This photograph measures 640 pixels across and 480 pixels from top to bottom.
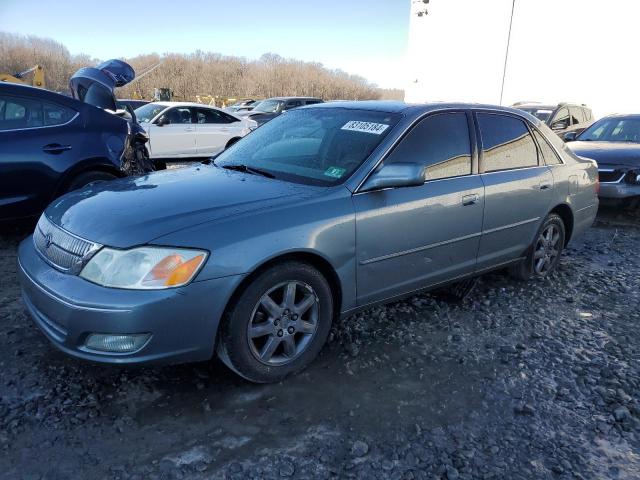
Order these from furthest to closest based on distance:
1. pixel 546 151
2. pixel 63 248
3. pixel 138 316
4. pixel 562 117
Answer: pixel 562 117 → pixel 546 151 → pixel 63 248 → pixel 138 316

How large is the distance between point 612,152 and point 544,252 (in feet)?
12.7

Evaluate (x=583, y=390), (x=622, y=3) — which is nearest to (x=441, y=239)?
(x=583, y=390)

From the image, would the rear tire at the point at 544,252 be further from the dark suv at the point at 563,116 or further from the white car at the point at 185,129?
the dark suv at the point at 563,116

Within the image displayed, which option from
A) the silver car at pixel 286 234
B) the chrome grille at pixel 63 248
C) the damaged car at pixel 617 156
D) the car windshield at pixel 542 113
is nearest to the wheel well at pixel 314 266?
the silver car at pixel 286 234

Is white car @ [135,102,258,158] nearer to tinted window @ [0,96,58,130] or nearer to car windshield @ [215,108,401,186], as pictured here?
tinted window @ [0,96,58,130]

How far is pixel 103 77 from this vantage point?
770 cm

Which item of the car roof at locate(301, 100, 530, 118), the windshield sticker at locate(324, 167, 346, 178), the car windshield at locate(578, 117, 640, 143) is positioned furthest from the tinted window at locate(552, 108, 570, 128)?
the windshield sticker at locate(324, 167, 346, 178)

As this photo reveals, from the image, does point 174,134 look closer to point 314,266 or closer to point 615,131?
point 615,131

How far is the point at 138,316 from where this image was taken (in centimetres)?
243

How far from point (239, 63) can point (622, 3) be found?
71.6 metres

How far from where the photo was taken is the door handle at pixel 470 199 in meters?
3.66

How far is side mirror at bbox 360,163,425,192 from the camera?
318 centimetres

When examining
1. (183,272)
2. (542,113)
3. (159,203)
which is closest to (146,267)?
(183,272)

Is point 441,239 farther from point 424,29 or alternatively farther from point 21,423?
point 424,29
